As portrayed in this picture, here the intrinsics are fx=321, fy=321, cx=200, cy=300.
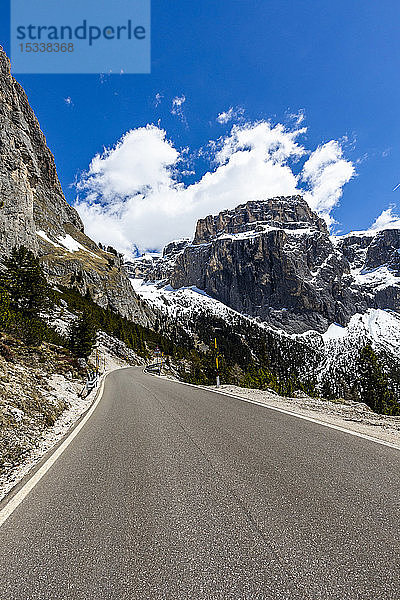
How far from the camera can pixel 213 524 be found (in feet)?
11.2

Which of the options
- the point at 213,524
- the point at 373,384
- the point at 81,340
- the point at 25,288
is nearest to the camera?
the point at 213,524

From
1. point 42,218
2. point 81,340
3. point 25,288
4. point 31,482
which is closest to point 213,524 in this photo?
point 31,482

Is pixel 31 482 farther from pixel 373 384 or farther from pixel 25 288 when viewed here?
pixel 373 384

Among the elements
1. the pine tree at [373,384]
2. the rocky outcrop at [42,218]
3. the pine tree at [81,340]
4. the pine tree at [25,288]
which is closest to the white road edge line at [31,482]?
the pine tree at [25,288]

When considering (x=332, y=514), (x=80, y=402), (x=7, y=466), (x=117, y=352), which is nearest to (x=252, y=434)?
(x=332, y=514)

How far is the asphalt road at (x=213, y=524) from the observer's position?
2512mm

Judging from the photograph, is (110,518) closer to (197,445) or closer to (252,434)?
(197,445)

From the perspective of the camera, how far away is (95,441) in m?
7.30

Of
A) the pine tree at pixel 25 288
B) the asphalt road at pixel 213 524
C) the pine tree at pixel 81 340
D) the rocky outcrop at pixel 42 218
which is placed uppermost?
the rocky outcrop at pixel 42 218

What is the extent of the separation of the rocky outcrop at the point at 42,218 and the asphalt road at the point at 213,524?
8748 cm

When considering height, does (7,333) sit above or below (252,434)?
above

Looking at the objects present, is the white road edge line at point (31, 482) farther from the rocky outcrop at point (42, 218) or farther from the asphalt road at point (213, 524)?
the rocky outcrop at point (42, 218)

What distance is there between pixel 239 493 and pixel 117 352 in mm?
64894

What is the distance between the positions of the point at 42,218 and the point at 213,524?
555ft
